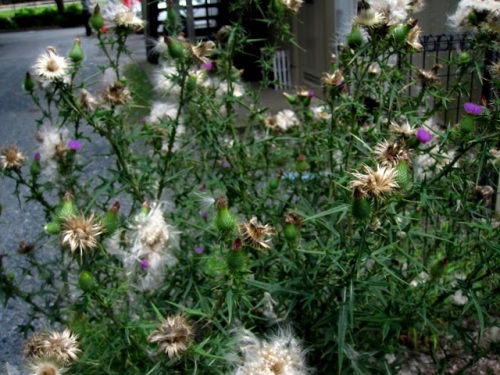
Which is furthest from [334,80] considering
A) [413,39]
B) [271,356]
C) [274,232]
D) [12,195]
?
[12,195]

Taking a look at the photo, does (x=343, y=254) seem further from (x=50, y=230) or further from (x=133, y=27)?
(x=133, y=27)

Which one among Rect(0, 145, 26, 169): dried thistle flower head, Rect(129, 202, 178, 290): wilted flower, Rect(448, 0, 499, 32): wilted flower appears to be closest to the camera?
Rect(129, 202, 178, 290): wilted flower

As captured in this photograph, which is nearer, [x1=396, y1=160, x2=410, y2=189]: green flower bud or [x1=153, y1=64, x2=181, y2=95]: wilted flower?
[x1=396, y1=160, x2=410, y2=189]: green flower bud

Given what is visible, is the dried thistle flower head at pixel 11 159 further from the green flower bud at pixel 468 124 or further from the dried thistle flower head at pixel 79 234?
the green flower bud at pixel 468 124

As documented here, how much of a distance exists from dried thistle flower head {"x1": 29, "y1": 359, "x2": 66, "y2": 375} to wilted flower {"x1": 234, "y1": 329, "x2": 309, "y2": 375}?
440 millimetres

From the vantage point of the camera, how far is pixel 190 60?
2.12m

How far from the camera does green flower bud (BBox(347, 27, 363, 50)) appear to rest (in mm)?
2092

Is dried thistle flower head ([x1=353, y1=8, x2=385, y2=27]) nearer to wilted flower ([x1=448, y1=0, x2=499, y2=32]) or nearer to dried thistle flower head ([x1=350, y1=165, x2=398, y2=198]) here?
wilted flower ([x1=448, y1=0, x2=499, y2=32])

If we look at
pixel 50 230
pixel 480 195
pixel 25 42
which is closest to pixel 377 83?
pixel 480 195

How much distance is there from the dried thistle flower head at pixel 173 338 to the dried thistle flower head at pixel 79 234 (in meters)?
0.26

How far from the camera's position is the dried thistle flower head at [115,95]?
7.36 feet

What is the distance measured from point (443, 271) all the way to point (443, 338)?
1.09 meters

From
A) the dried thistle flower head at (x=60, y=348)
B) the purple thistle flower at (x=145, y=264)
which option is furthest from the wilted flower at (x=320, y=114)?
the dried thistle flower head at (x=60, y=348)

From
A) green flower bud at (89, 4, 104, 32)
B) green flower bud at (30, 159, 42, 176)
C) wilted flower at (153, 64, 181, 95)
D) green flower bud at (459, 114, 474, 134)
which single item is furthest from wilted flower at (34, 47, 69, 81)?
green flower bud at (459, 114, 474, 134)
